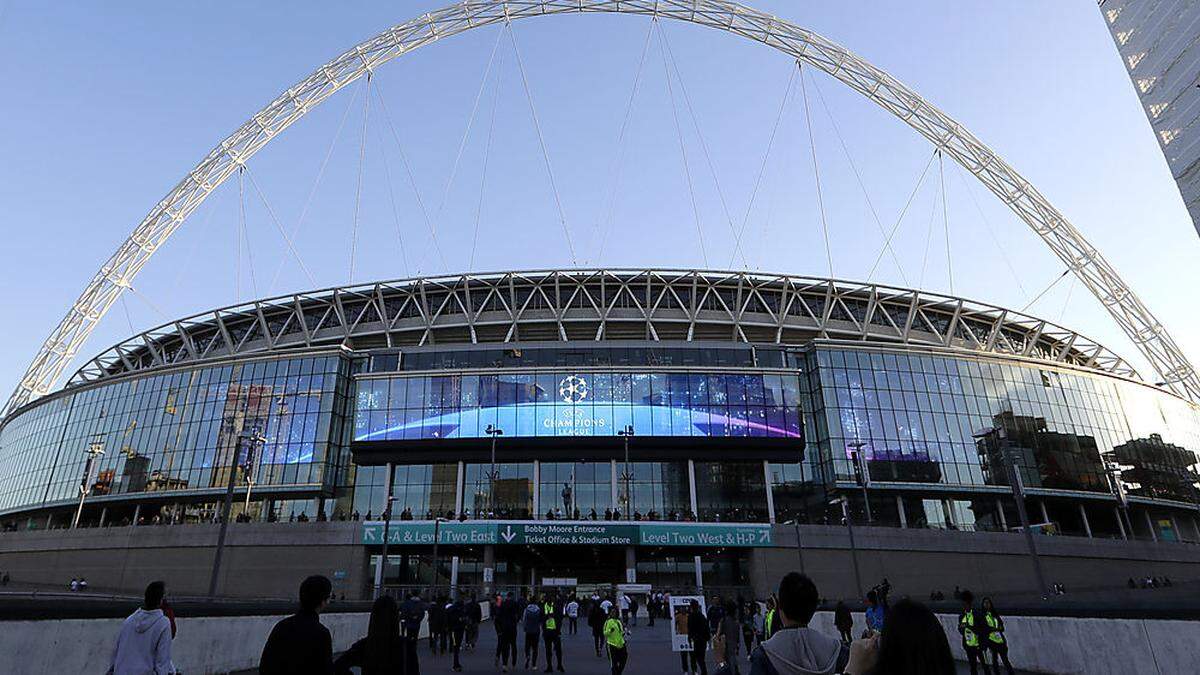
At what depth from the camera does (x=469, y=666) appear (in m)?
17.9

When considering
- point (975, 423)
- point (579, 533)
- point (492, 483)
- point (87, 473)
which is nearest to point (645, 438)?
point (579, 533)

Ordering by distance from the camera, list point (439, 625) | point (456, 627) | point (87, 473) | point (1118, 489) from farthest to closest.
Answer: point (87, 473) → point (1118, 489) → point (439, 625) → point (456, 627)

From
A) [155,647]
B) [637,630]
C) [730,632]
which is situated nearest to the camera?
[155,647]

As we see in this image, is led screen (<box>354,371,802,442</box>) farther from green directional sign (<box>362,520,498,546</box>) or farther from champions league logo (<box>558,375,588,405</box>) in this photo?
green directional sign (<box>362,520,498,546</box>)

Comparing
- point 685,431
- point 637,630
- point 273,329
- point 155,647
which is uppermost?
point 273,329

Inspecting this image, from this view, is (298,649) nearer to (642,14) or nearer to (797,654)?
(797,654)

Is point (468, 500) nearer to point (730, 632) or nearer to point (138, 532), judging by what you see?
point (138, 532)

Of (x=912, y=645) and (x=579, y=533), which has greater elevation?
(x=579, y=533)

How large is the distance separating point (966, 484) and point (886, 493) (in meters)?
6.88

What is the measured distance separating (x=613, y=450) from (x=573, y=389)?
628 centimetres

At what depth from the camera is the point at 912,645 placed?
348 centimetres

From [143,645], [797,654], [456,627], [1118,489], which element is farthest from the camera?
[1118,489]

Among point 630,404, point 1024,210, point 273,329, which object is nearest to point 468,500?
point 630,404

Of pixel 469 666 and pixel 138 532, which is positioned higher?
pixel 138 532
